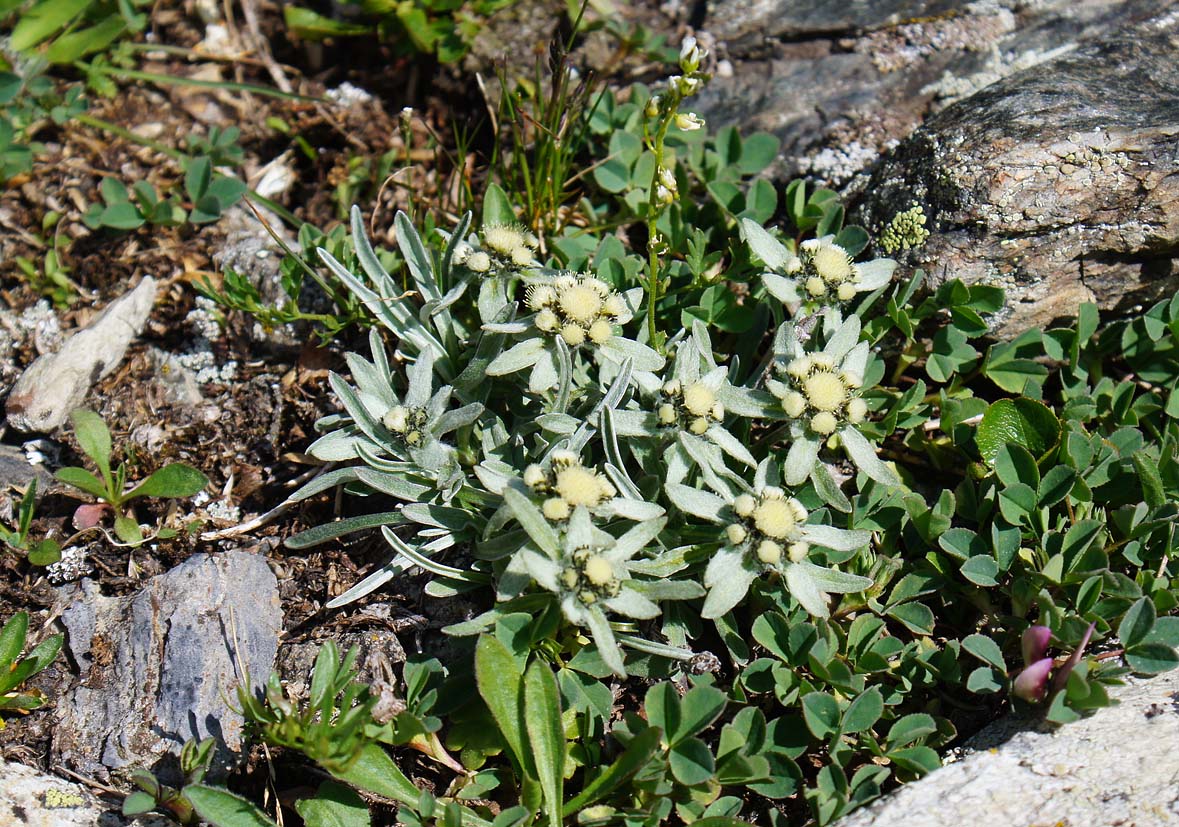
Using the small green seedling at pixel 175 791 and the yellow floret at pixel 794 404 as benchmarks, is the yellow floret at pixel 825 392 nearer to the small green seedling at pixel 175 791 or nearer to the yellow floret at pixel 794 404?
the yellow floret at pixel 794 404

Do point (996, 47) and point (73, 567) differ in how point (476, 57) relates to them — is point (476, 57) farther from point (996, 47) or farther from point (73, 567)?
point (73, 567)

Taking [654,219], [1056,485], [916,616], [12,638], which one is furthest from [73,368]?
[1056,485]

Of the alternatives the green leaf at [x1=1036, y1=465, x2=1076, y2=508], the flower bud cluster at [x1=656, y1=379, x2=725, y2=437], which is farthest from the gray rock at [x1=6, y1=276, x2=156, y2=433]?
the green leaf at [x1=1036, y1=465, x2=1076, y2=508]

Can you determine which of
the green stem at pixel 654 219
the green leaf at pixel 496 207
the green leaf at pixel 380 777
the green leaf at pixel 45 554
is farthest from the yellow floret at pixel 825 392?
Answer: the green leaf at pixel 45 554

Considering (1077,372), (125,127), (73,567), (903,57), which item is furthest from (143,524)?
(903,57)

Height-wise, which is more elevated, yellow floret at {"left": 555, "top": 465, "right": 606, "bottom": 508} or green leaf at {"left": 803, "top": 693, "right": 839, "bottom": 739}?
→ yellow floret at {"left": 555, "top": 465, "right": 606, "bottom": 508}

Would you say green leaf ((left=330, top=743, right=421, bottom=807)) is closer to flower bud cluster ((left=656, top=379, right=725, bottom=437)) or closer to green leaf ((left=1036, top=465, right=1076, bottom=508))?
flower bud cluster ((left=656, top=379, right=725, bottom=437))
